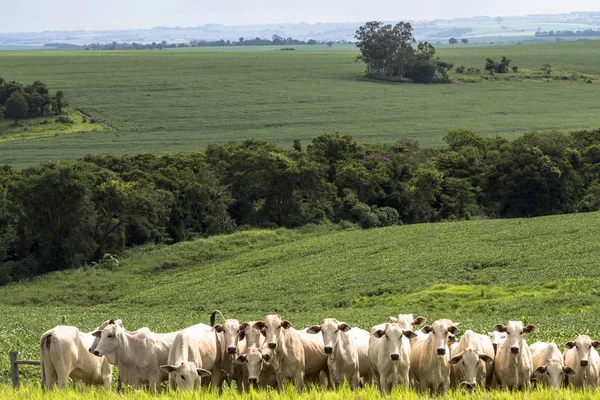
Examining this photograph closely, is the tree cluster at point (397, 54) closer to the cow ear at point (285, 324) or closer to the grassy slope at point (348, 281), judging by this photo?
the grassy slope at point (348, 281)

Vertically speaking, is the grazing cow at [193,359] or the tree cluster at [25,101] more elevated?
the grazing cow at [193,359]

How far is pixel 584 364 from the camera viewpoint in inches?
726

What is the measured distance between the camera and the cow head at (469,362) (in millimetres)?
18891

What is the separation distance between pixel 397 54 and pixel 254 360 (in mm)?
155382

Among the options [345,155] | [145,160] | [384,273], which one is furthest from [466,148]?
[384,273]

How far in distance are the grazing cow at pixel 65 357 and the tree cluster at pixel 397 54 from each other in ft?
497

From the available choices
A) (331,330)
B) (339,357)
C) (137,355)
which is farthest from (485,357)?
(137,355)

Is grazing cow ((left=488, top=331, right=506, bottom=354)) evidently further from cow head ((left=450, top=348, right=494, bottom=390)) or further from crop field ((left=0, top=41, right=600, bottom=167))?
crop field ((left=0, top=41, right=600, bottom=167))

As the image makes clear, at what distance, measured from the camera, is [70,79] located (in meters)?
169

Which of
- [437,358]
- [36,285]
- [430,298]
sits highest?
[437,358]

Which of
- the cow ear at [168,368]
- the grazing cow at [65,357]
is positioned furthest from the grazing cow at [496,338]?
the grazing cow at [65,357]

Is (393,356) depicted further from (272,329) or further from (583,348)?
(583,348)

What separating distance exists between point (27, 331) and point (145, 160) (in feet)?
150

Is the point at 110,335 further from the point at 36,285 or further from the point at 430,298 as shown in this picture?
the point at 36,285
